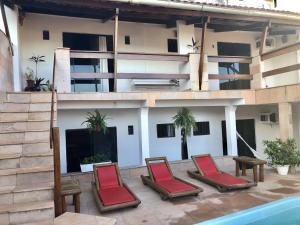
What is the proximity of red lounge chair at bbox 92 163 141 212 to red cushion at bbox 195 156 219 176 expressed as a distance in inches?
103

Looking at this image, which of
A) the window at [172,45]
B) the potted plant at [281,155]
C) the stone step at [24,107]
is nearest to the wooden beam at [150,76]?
the window at [172,45]

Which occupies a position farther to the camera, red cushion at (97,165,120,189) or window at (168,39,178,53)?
window at (168,39,178,53)

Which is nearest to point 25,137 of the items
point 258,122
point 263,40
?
point 263,40

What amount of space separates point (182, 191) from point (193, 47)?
19.8 ft

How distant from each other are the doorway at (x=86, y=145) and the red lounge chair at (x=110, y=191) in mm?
2639

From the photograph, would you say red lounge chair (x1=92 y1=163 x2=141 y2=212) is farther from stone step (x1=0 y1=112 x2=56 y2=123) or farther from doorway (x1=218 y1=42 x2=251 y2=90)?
doorway (x1=218 y1=42 x2=251 y2=90)

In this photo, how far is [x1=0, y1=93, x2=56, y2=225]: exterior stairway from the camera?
4527mm

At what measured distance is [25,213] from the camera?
14.6 feet

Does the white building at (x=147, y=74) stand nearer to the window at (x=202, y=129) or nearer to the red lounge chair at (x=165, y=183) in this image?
→ the window at (x=202, y=129)

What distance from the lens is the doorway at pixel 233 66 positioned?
42.5ft

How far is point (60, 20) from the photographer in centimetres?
1052

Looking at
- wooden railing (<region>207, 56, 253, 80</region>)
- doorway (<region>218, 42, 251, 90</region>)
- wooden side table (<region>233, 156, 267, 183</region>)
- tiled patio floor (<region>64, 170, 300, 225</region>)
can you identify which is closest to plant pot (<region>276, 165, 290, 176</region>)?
tiled patio floor (<region>64, 170, 300, 225</region>)

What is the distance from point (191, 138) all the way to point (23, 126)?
7230mm

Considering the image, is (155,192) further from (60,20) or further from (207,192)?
(60,20)
